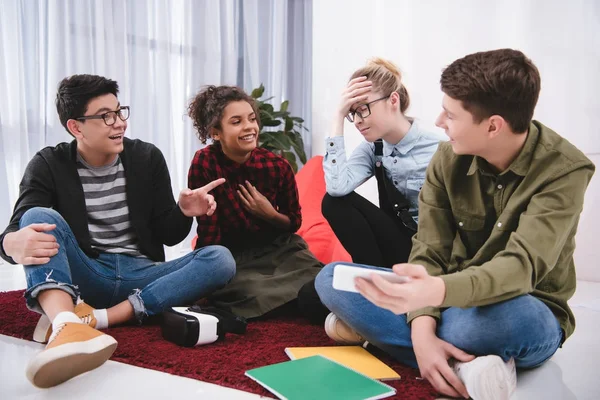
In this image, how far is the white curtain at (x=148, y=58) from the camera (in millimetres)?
2506

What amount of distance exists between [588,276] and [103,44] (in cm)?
261

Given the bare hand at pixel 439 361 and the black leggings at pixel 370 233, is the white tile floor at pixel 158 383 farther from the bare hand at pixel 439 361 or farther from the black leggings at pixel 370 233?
the black leggings at pixel 370 233

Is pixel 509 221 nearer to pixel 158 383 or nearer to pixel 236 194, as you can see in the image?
pixel 158 383

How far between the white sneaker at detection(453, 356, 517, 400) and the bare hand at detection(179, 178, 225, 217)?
88cm

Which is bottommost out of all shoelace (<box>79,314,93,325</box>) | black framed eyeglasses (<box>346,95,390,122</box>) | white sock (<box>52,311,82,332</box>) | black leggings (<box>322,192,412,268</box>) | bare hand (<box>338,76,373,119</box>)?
shoelace (<box>79,314,93,325</box>)

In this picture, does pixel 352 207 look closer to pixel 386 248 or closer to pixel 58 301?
pixel 386 248

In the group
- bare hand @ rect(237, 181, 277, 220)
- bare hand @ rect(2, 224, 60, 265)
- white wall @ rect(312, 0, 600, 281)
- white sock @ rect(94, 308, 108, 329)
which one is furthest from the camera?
white wall @ rect(312, 0, 600, 281)

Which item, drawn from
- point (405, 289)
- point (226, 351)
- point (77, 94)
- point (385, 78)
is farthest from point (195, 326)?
point (385, 78)

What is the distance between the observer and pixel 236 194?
182cm

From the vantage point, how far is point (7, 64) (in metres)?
2.47

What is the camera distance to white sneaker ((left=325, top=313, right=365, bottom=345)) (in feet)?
4.36

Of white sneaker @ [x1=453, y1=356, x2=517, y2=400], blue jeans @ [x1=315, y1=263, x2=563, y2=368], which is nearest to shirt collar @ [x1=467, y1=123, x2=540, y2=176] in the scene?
blue jeans @ [x1=315, y1=263, x2=563, y2=368]

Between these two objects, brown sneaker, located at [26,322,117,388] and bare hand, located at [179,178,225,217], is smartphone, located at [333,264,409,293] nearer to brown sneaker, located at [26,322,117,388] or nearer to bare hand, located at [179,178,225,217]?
brown sneaker, located at [26,322,117,388]

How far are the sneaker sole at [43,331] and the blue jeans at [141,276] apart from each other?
4.6 inches
